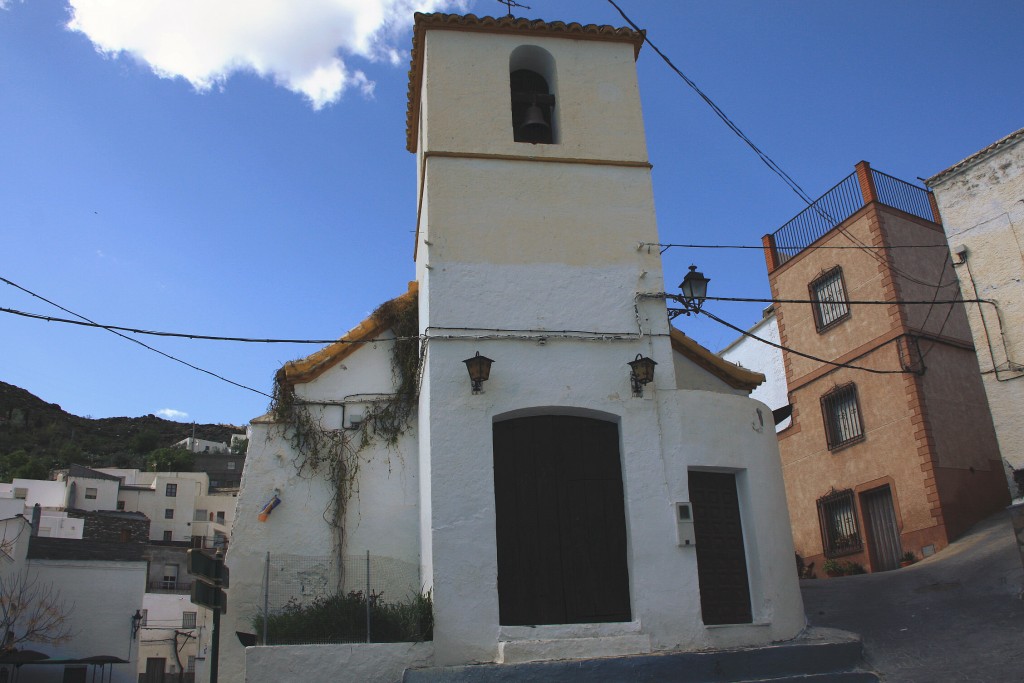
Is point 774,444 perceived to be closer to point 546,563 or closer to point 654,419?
point 654,419

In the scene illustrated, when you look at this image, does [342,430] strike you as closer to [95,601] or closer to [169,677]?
[95,601]

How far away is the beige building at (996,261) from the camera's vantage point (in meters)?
13.6

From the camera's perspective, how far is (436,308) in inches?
453

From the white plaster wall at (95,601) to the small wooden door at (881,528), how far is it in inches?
853

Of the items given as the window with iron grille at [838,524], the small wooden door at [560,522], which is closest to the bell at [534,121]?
the small wooden door at [560,522]

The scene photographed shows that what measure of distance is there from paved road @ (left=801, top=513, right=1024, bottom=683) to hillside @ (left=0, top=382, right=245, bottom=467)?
236 ft

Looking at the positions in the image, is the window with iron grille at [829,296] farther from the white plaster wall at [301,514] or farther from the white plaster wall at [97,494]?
the white plaster wall at [97,494]

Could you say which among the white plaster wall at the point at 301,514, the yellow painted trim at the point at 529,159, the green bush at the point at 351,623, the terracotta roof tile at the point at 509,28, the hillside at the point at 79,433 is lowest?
the green bush at the point at 351,623

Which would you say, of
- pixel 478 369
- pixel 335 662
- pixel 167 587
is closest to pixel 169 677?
pixel 167 587

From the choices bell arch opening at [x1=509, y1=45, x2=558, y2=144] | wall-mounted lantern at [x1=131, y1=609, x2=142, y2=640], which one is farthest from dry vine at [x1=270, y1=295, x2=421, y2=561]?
wall-mounted lantern at [x1=131, y1=609, x2=142, y2=640]

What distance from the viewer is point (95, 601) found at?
27453 mm

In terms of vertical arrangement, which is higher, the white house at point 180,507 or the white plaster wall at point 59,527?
the white house at point 180,507

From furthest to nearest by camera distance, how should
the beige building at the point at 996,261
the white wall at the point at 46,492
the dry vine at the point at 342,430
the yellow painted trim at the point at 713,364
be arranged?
the white wall at the point at 46,492 < the yellow painted trim at the point at 713,364 < the beige building at the point at 996,261 < the dry vine at the point at 342,430

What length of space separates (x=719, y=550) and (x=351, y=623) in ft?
15.4
